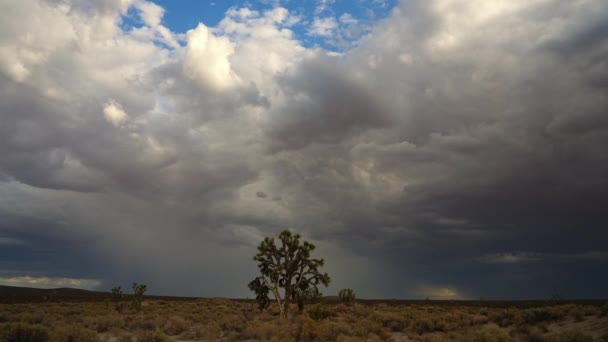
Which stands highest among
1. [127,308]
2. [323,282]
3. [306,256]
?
[306,256]

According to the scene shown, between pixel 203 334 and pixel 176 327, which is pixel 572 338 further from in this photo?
pixel 176 327

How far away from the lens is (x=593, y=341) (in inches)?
728

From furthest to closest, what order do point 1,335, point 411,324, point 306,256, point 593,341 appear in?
1. point 306,256
2. point 411,324
3. point 1,335
4. point 593,341

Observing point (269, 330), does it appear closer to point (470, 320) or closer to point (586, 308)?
point (470, 320)

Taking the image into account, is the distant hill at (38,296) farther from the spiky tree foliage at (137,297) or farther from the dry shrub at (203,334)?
the dry shrub at (203,334)

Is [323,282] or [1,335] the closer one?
[1,335]

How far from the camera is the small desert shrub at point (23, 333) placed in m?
19.8

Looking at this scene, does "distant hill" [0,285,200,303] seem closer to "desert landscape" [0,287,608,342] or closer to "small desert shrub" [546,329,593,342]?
"desert landscape" [0,287,608,342]

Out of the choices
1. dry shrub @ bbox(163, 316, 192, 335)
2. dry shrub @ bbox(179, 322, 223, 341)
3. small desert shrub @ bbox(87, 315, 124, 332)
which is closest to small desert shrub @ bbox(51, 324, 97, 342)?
dry shrub @ bbox(179, 322, 223, 341)

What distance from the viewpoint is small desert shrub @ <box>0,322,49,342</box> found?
1975 cm


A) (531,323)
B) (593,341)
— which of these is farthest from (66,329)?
(531,323)

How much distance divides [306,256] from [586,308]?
21.6 metres

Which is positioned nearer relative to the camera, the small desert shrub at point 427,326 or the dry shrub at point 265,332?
the dry shrub at point 265,332

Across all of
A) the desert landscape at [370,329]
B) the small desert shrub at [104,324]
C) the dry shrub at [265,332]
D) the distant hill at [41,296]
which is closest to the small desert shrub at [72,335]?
the desert landscape at [370,329]
